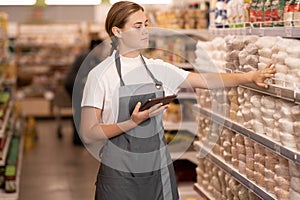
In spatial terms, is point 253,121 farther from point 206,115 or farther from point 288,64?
point 206,115

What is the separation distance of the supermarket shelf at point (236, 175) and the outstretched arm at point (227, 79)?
0.65 m

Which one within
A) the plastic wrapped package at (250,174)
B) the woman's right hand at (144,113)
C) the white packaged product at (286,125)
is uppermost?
the woman's right hand at (144,113)

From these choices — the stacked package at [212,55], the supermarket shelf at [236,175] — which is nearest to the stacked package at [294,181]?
the supermarket shelf at [236,175]

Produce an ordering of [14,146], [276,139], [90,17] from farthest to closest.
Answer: [90,17]
[14,146]
[276,139]

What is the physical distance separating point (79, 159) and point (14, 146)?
4.95ft

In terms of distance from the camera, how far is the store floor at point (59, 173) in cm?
714

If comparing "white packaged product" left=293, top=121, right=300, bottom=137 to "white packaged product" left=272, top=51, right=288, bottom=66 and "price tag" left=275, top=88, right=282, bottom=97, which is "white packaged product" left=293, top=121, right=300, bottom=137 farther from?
"white packaged product" left=272, top=51, right=288, bottom=66

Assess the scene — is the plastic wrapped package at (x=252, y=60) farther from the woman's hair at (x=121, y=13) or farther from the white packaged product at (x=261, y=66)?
the woman's hair at (x=121, y=13)

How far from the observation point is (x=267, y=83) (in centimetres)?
366

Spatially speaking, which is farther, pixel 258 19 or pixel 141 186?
pixel 258 19

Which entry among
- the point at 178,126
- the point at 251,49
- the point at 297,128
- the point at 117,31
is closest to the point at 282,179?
the point at 297,128

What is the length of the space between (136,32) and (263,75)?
76 cm

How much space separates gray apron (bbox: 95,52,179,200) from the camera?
11.3 ft

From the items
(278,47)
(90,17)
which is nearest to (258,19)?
(278,47)
